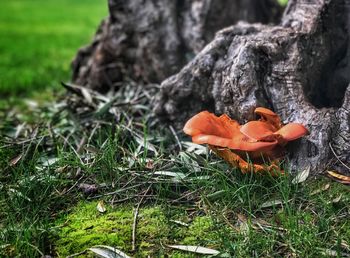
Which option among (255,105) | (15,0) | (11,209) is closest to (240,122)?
(255,105)

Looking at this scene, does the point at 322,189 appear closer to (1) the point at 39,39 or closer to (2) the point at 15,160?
(2) the point at 15,160

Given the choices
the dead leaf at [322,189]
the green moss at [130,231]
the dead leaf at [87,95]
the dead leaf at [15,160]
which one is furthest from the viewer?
the dead leaf at [87,95]

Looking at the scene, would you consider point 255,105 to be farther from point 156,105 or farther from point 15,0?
point 15,0

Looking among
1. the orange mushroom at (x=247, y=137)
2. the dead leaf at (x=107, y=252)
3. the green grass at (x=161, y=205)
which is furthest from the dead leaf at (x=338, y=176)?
the dead leaf at (x=107, y=252)

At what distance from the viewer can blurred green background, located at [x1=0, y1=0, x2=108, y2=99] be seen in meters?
7.67

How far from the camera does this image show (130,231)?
3148 mm

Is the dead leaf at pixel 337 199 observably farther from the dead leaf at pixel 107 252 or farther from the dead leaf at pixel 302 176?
the dead leaf at pixel 107 252

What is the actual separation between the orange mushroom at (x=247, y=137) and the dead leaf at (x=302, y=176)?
0.49 feet

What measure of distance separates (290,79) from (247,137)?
2.81ft

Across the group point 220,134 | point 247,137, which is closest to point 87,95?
point 220,134

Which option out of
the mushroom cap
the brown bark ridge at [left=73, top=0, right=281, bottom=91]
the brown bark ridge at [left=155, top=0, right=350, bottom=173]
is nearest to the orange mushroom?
the mushroom cap

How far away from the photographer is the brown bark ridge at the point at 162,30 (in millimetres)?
5832

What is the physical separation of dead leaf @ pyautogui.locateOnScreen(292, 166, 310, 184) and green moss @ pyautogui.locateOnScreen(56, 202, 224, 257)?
573 millimetres

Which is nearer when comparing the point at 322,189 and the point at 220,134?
the point at 322,189
